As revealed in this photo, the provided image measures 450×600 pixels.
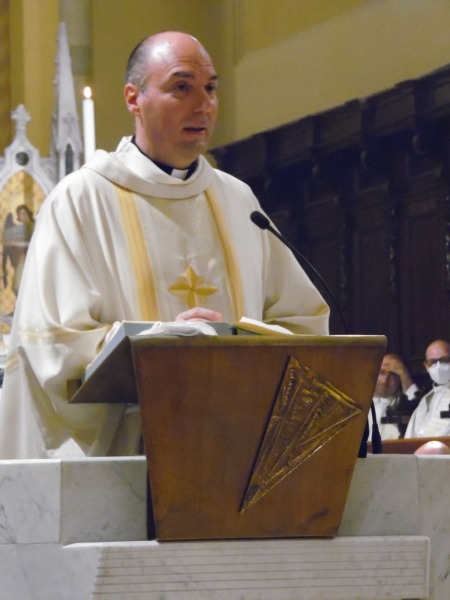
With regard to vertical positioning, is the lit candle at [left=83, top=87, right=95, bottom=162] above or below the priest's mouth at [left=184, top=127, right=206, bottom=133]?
above

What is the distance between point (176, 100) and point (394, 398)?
252 inches

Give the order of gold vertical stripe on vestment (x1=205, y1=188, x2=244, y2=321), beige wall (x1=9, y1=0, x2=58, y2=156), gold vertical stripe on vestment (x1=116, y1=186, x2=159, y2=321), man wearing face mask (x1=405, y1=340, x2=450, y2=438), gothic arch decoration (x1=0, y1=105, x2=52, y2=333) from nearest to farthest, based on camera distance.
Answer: gold vertical stripe on vestment (x1=116, y1=186, x2=159, y2=321), gold vertical stripe on vestment (x1=205, y1=188, x2=244, y2=321), gothic arch decoration (x1=0, y1=105, x2=52, y2=333), man wearing face mask (x1=405, y1=340, x2=450, y2=438), beige wall (x1=9, y1=0, x2=58, y2=156)

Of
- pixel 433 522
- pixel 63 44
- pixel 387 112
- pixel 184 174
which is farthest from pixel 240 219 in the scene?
pixel 387 112

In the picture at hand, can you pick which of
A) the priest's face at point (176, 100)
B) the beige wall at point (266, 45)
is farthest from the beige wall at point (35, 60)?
the priest's face at point (176, 100)

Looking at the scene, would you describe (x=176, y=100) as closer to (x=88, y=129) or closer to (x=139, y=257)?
(x=139, y=257)

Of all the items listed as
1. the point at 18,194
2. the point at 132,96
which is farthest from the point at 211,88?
the point at 18,194

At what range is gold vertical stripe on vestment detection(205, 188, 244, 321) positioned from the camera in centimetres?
421

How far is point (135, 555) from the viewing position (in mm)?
3168

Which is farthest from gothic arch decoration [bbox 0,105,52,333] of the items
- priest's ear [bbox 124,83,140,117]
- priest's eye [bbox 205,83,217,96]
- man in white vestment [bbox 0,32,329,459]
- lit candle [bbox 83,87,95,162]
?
priest's eye [bbox 205,83,217,96]

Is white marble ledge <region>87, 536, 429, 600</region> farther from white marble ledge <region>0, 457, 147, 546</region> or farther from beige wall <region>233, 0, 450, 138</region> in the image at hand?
beige wall <region>233, 0, 450, 138</region>

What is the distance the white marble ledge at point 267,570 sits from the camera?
10.4 feet

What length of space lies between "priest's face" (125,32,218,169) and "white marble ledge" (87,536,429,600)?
1.33m

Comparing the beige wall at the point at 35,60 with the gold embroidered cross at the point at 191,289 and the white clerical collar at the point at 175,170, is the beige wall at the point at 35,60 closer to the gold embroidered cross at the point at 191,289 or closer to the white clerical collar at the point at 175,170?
the white clerical collar at the point at 175,170

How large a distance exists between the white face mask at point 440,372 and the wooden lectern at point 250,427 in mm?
6623
